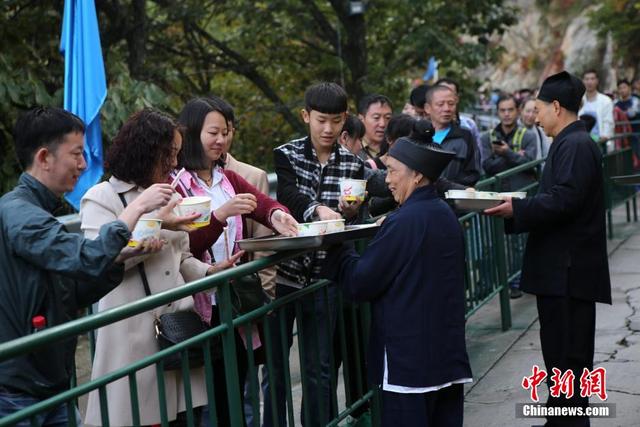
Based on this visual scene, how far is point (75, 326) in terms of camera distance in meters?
2.97

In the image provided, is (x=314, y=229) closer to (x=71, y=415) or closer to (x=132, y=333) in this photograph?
(x=132, y=333)

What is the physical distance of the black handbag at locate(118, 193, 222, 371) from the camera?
386cm

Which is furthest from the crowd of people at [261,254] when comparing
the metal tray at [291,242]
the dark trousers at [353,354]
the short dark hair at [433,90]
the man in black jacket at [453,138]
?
the short dark hair at [433,90]

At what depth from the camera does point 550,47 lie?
37906 mm

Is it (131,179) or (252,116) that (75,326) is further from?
(252,116)

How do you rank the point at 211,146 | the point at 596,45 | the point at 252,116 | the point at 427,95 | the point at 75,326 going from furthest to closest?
1. the point at 596,45
2. the point at 252,116
3. the point at 427,95
4. the point at 211,146
5. the point at 75,326

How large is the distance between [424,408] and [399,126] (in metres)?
2.70

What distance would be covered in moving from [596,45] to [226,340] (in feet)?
107

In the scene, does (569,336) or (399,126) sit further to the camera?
(399,126)

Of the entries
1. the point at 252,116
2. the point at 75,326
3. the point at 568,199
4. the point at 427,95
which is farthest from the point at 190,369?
the point at 252,116

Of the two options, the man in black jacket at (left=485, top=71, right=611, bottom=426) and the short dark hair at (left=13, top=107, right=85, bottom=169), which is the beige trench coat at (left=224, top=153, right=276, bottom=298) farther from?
the short dark hair at (left=13, top=107, right=85, bottom=169)

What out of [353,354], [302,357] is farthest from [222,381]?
[353,354]

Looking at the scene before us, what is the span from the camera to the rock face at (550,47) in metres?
34.2

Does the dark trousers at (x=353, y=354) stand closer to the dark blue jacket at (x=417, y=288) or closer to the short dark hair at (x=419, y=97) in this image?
the dark blue jacket at (x=417, y=288)
